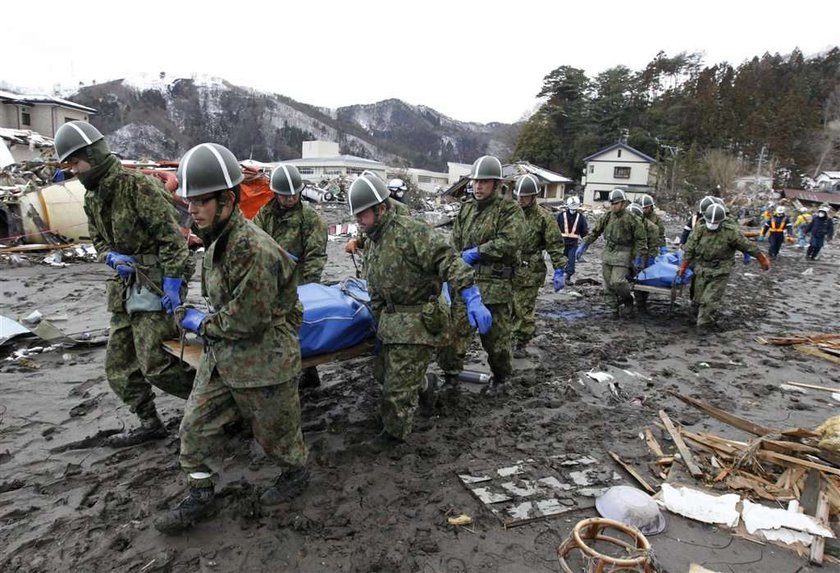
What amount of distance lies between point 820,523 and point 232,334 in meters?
3.51

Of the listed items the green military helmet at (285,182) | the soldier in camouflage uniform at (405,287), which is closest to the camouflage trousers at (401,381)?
the soldier in camouflage uniform at (405,287)

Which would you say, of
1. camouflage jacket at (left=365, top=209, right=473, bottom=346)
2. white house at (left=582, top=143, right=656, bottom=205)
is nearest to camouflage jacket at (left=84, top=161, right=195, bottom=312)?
camouflage jacket at (left=365, top=209, right=473, bottom=346)

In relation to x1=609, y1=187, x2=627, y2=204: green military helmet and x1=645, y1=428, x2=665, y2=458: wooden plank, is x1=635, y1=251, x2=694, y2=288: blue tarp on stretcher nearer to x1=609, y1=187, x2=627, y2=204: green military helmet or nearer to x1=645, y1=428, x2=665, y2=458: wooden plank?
x1=609, y1=187, x2=627, y2=204: green military helmet

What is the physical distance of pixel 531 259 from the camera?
6637 millimetres

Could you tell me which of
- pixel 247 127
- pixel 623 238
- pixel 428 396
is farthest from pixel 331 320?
pixel 247 127

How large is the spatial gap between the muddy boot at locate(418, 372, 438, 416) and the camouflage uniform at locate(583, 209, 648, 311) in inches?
180

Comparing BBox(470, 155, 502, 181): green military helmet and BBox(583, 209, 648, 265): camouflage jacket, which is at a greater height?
BBox(470, 155, 502, 181): green military helmet

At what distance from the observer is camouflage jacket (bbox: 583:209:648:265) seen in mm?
7641

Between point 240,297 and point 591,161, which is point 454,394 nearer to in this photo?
point 240,297

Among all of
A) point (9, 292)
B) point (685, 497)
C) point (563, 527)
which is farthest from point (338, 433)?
point (9, 292)

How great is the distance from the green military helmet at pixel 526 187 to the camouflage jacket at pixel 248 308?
4.40 m

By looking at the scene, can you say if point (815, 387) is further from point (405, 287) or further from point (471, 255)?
point (405, 287)

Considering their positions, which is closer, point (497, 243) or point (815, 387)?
point (497, 243)

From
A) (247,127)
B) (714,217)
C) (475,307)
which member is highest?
(247,127)
